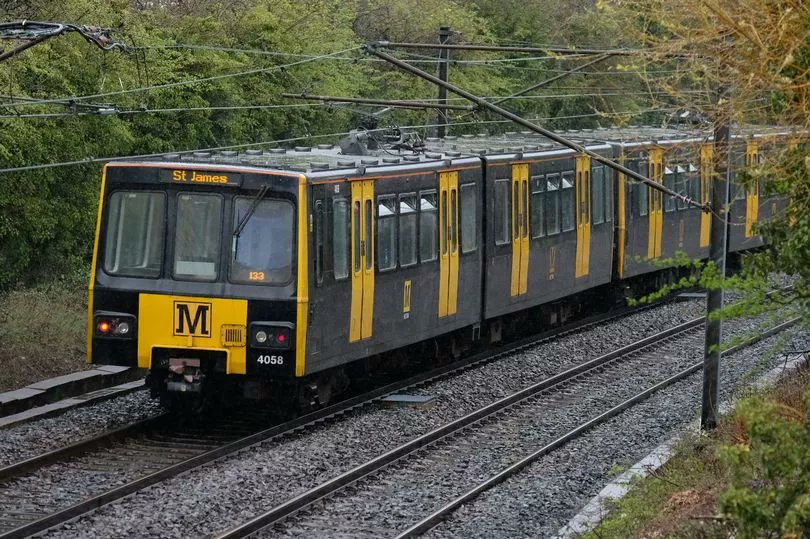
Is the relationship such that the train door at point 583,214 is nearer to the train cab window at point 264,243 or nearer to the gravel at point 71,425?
the gravel at point 71,425

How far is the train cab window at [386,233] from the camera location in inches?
651

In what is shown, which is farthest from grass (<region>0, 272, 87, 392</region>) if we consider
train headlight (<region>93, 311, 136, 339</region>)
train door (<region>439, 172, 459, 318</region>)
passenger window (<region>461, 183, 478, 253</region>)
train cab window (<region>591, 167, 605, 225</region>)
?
train cab window (<region>591, 167, 605, 225</region>)

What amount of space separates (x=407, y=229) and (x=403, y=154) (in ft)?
5.63

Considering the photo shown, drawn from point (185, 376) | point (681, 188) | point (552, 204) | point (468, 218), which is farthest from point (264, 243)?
point (681, 188)

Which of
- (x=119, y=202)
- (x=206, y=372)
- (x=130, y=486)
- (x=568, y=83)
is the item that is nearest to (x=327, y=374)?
(x=206, y=372)

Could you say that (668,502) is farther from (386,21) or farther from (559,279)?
(386,21)

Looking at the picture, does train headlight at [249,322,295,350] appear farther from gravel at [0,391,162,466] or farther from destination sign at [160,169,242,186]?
gravel at [0,391,162,466]

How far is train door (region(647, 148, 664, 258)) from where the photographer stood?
26.2 metres

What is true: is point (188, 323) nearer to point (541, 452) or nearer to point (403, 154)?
point (541, 452)

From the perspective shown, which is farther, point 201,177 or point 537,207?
point 537,207

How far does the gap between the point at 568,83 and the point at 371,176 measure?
90.3ft

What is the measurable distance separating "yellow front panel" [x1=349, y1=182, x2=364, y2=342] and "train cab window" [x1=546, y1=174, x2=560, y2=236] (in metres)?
6.57

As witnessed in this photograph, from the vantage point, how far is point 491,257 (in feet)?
65.9

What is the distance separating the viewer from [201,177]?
14625 mm
